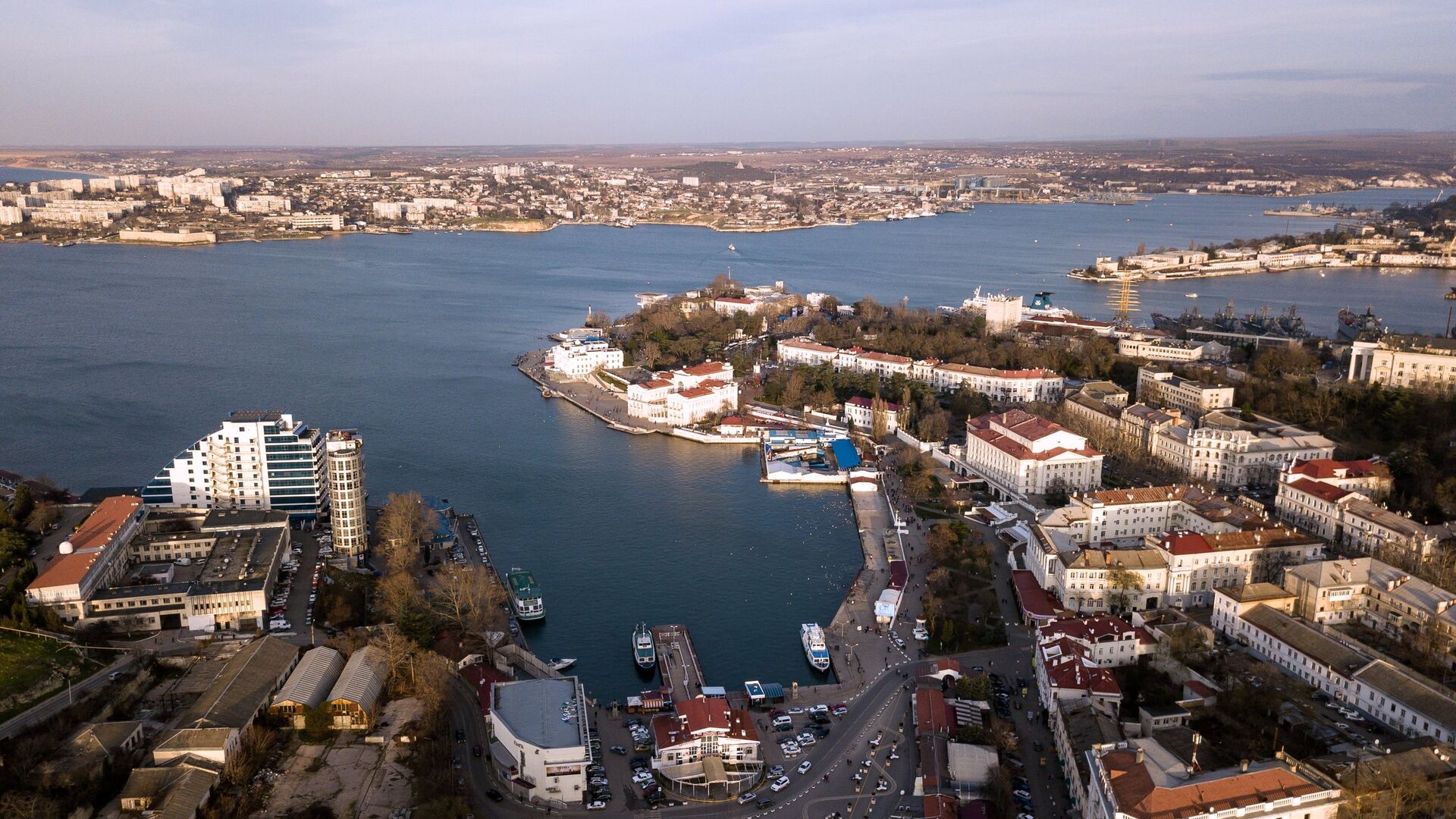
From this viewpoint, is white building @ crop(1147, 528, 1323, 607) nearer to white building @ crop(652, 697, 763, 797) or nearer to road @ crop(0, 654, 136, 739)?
white building @ crop(652, 697, 763, 797)

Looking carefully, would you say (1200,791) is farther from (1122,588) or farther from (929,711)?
(1122,588)

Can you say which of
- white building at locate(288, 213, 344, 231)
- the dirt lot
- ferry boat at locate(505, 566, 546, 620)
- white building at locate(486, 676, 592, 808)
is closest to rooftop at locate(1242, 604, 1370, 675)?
white building at locate(486, 676, 592, 808)

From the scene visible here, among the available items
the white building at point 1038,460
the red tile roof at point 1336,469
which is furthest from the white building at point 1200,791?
the white building at point 1038,460

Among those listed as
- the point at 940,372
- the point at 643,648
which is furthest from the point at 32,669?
the point at 940,372

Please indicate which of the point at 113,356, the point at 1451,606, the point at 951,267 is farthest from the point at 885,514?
the point at 951,267

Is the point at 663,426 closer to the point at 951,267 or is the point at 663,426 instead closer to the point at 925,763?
the point at 925,763
